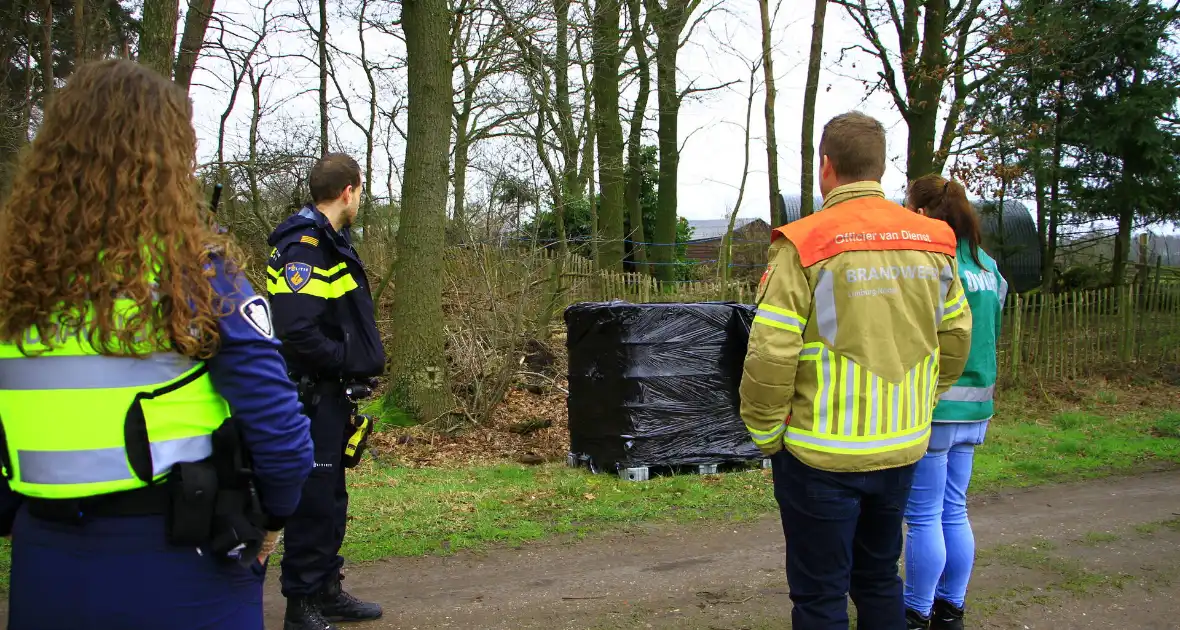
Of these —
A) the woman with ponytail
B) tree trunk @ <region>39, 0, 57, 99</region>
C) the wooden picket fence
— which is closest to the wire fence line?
the wooden picket fence

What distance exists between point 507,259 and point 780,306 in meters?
8.38

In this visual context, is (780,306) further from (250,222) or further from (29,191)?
(250,222)

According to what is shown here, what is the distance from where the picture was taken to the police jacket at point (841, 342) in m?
2.72

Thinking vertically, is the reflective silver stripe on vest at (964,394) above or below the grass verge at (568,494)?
above

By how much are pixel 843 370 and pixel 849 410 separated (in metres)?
0.13

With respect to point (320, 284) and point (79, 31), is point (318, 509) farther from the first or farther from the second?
point (79, 31)

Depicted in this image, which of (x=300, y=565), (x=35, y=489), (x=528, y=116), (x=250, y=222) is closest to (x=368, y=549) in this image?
(x=300, y=565)

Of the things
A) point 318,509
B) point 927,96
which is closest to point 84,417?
point 318,509

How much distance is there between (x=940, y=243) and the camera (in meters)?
2.94

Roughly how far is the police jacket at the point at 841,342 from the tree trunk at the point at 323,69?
1361 cm

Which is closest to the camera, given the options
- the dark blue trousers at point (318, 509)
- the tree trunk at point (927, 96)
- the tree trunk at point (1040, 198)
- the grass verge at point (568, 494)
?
the dark blue trousers at point (318, 509)

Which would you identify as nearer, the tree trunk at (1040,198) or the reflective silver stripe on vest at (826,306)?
the reflective silver stripe on vest at (826,306)

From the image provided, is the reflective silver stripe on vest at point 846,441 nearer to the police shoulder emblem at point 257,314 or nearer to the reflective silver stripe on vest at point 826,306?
the reflective silver stripe on vest at point 826,306

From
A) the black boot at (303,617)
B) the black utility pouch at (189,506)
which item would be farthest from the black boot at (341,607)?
the black utility pouch at (189,506)
